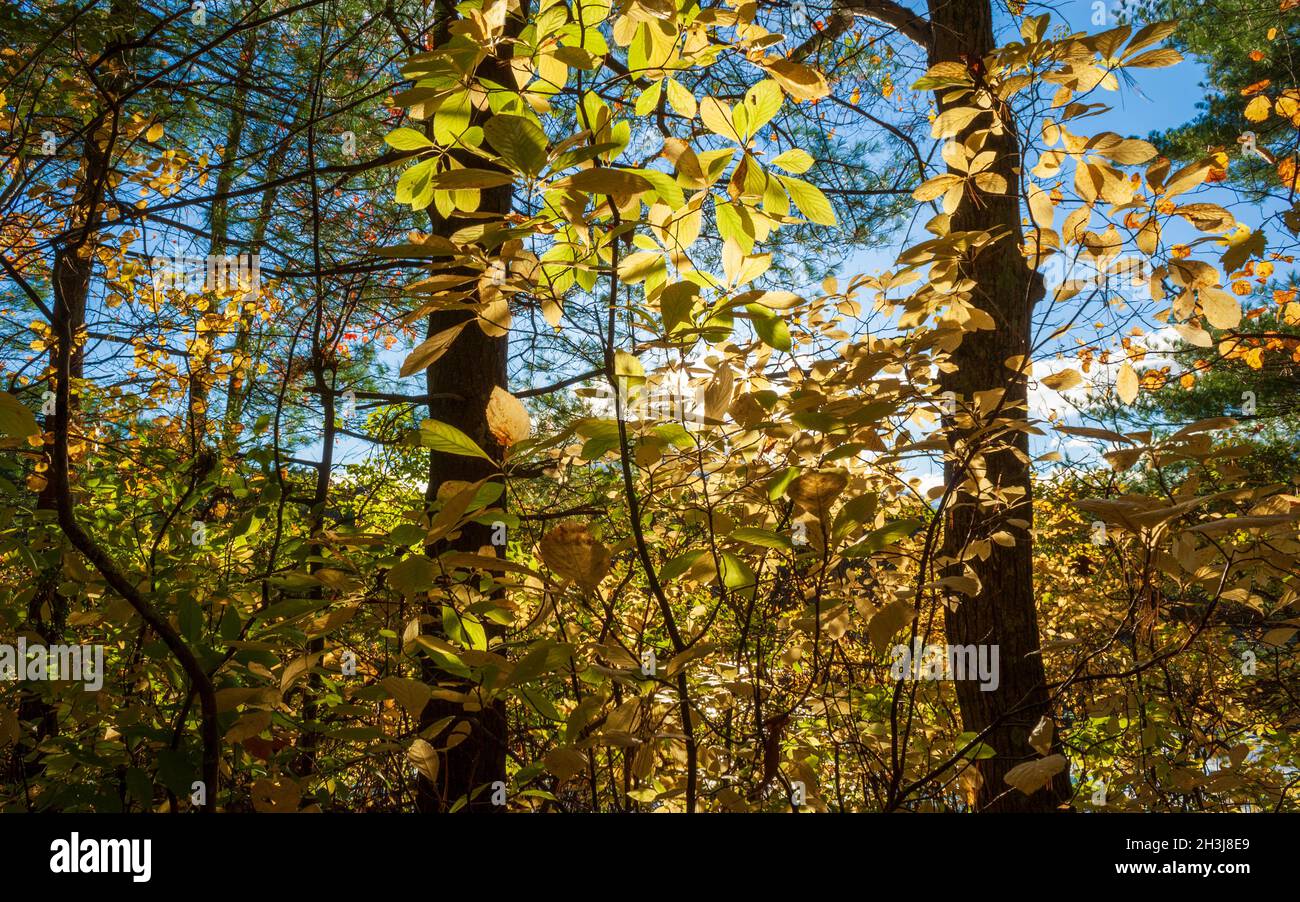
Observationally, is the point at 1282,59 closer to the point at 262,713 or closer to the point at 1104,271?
the point at 1104,271

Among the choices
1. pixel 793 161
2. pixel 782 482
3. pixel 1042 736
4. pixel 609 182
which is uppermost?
pixel 793 161

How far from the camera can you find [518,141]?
71 cm

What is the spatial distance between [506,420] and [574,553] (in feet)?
0.66

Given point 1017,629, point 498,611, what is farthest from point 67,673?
point 1017,629

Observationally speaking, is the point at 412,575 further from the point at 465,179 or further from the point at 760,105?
the point at 760,105

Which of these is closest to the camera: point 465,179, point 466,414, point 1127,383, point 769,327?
point 465,179

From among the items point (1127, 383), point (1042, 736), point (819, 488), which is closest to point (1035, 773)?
point (1042, 736)

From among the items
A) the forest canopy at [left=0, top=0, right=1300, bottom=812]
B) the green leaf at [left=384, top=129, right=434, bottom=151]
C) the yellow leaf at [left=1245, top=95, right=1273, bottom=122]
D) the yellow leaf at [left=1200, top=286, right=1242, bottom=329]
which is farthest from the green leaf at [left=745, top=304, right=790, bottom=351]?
the yellow leaf at [left=1245, top=95, right=1273, bottom=122]

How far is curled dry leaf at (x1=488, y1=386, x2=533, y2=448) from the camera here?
932 millimetres

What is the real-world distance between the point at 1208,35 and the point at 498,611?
740 cm

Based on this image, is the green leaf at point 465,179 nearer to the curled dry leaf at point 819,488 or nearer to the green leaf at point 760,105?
the green leaf at point 760,105

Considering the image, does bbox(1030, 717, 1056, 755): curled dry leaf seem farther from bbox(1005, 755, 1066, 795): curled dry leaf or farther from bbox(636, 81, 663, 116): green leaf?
bbox(636, 81, 663, 116): green leaf

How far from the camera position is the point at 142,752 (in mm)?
1392

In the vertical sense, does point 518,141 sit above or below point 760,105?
below
